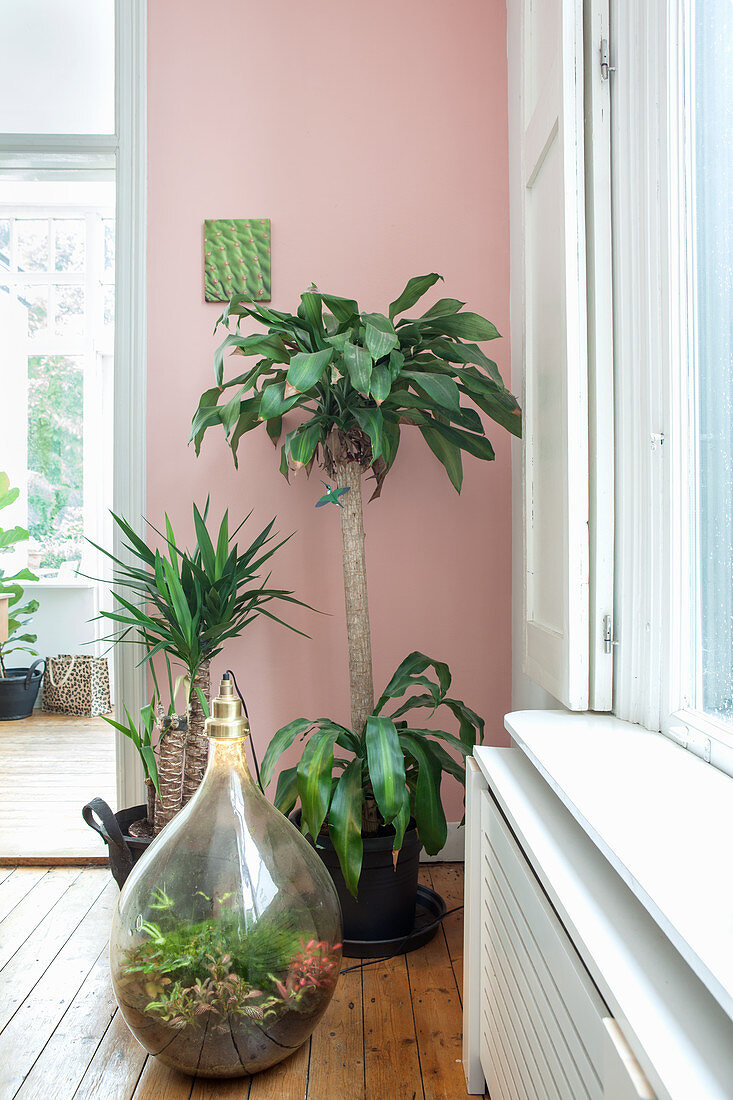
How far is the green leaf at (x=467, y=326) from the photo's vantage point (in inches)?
71.5

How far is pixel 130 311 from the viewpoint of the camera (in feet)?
8.00

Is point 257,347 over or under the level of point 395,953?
over

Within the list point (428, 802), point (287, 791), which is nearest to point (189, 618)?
point (287, 791)

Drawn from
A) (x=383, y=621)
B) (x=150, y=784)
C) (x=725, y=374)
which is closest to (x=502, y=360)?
(x=383, y=621)

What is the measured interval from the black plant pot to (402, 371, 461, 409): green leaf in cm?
99

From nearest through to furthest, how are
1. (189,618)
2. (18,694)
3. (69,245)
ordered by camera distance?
(189,618) → (18,694) → (69,245)

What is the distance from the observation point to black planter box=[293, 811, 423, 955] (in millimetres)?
1851

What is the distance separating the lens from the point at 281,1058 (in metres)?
1.41

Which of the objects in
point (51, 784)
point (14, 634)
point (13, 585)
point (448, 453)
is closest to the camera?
point (448, 453)

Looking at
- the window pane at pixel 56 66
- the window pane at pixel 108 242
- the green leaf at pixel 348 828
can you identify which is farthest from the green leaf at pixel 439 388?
the window pane at pixel 108 242

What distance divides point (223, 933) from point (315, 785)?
0.43m

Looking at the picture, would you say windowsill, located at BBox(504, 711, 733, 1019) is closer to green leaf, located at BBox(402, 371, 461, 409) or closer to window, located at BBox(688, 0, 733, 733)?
window, located at BBox(688, 0, 733, 733)

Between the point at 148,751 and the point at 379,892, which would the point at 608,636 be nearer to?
→ the point at 379,892

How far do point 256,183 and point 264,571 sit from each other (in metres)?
1.18
